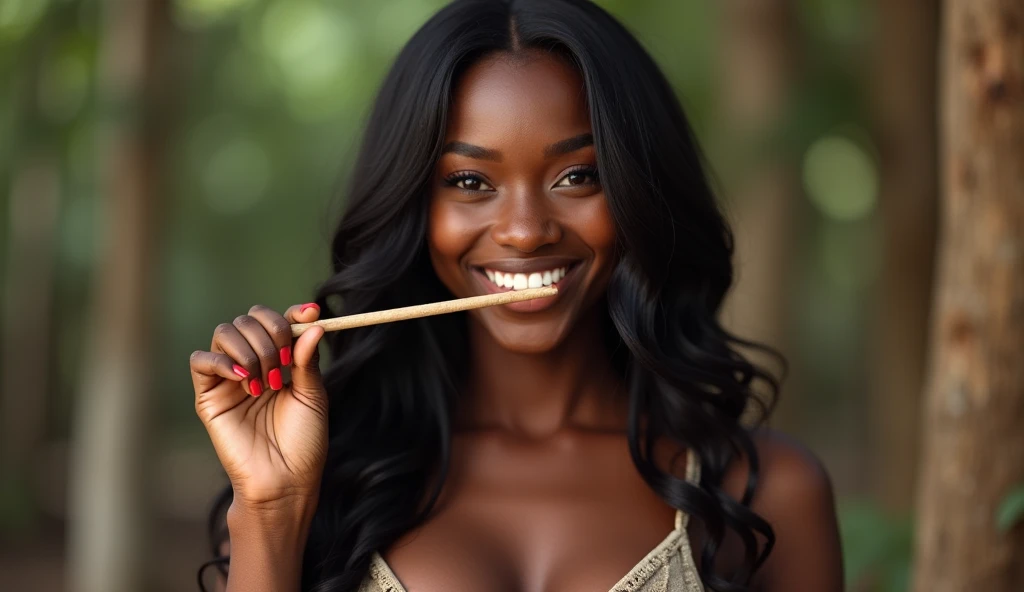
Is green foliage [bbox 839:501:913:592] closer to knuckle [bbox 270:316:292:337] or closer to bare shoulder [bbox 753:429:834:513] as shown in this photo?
bare shoulder [bbox 753:429:834:513]

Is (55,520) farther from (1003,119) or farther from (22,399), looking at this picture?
(1003,119)

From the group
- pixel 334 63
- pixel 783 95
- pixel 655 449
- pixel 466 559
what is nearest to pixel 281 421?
pixel 466 559

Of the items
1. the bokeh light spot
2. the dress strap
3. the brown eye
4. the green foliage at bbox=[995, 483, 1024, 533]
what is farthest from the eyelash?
the bokeh light spot

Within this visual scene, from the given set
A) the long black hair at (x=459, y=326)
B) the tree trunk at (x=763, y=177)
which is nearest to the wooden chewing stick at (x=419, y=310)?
the long black hair at (x=459, y=326)

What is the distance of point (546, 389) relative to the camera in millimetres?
2713

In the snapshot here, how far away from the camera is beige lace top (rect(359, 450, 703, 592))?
7.84ft

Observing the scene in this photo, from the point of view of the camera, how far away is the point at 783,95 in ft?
20.0

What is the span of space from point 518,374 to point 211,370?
769 mm

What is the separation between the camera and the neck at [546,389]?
271 centimetres

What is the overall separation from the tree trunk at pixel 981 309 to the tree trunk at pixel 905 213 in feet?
8.95

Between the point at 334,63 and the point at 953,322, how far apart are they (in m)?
11.9

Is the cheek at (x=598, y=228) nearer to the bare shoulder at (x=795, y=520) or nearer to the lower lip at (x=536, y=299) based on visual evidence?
the lower lip at (x=536, y=299)

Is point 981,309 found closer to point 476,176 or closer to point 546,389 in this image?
point 546,389

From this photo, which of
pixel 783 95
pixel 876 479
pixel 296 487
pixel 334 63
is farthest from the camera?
pixel 334 63
